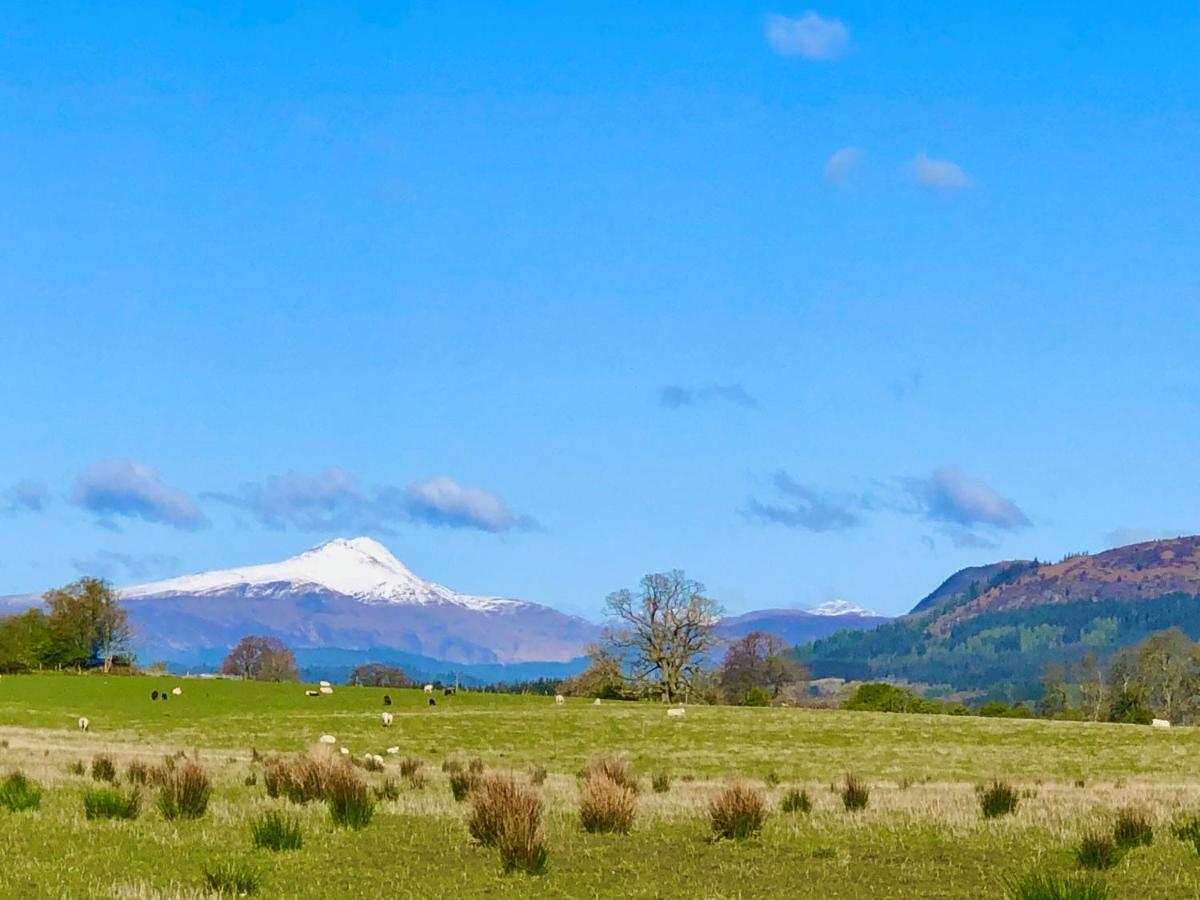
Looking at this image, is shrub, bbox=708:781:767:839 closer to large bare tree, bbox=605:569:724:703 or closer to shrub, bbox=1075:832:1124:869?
shrub, bbox=1075:832:1124:869

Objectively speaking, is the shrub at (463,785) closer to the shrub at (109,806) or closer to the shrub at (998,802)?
the shrub at (109,806)

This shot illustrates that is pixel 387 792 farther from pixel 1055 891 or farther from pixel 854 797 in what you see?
pixel 1055 891

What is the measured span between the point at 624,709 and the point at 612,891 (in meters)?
75.4

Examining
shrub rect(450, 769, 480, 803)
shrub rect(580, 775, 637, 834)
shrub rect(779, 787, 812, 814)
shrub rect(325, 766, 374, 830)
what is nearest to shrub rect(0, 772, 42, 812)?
shrub rect(325, 766, 374, 830)

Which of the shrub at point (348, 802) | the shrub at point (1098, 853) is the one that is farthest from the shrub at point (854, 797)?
the shrub at point (348, 802)

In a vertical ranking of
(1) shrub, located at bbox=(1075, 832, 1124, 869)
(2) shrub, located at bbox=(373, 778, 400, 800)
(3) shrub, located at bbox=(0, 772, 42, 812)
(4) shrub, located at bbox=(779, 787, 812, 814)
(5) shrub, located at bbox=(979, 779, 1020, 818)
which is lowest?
(4) shrub, located at bbox=(779, 787, 812, 814)

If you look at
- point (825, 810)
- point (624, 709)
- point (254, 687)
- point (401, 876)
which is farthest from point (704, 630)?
point (401, 876)

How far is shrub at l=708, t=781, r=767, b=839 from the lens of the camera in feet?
59.5

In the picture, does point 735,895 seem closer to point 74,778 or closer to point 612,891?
point 612,891

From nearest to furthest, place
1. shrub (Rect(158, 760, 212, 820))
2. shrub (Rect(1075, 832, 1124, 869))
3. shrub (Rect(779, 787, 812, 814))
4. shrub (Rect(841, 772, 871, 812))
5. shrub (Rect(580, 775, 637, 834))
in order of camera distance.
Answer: shrub (Rect(1075, 832, 1124, 869)) < shrub (Rect(580, 775, 637, 834)) < shrub (Rect(158, 760, 212, 820)) < shrub (Rect(779, 787, 812, 814)) < shrub (Rect(841, 772, 871, 812))

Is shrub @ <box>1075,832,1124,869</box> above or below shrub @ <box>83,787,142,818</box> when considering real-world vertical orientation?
below

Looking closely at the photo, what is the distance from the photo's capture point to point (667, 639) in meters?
Result: 120

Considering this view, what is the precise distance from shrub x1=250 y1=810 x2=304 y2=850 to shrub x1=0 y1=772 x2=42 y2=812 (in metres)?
5.98

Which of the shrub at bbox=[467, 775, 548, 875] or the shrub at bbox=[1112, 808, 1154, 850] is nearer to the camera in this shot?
the shrub at bbox=[467, 775, 548, 875]
